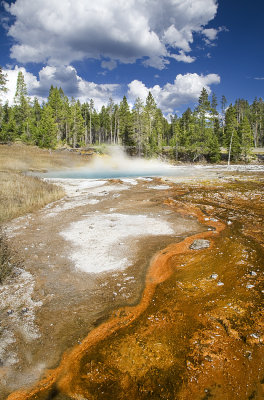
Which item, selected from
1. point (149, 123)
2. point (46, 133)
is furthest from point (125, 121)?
point (46, 133)

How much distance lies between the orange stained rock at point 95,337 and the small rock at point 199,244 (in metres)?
0.22

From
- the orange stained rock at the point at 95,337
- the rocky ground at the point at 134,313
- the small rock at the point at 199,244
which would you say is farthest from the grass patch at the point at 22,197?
the small rock at the point at 199,244

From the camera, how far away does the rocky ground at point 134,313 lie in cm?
326

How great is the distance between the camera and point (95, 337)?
4074 millimetres

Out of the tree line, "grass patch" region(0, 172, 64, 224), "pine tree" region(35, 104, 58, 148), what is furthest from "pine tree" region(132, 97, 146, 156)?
"grass patch" region(0, 172, 64, 224)

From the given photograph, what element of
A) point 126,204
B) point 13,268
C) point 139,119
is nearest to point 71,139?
point 139,119

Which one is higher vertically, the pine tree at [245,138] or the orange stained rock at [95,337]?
the pine tree at [245,138]

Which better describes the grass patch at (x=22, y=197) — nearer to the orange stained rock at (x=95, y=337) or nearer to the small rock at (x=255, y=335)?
the orange stained rock at (x=95, y=337)

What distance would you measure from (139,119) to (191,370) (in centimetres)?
4703

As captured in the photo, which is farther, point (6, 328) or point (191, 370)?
point (6, 328)

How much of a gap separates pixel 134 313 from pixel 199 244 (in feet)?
12.5

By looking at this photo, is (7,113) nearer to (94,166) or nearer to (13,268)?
(94,166)

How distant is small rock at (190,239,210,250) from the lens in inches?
293

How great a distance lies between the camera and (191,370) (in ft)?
11.1
